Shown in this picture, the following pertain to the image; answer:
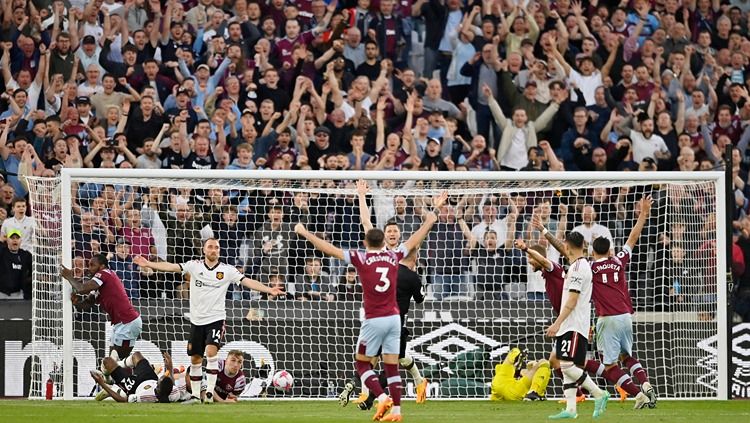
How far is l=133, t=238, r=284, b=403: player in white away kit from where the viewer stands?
1772 cm

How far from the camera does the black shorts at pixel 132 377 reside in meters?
18.0

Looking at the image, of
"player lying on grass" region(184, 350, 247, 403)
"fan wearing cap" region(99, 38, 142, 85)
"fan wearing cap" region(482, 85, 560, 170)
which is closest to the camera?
"player lying on grass" region(184, 350, 247, 403)

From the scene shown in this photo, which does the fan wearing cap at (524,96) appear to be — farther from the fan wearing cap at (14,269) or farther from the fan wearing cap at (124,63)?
the fan wearing cap at (14,269)

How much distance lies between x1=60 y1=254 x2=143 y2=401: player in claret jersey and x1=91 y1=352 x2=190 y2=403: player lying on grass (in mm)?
229

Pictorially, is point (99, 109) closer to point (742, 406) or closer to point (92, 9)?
point (92, 9)

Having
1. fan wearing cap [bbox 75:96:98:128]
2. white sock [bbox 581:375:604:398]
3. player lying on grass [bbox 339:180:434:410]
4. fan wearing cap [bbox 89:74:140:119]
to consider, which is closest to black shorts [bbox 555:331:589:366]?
white sock [bbox 581:375:604:398]

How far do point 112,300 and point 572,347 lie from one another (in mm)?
6556

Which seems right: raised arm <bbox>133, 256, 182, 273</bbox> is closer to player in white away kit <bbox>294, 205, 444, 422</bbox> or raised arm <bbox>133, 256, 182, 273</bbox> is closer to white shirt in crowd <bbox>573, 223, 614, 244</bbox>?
player in white away kit <bbox>294, 205, 444, 422</bbox>

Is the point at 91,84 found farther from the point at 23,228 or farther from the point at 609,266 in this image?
the point at 609,266

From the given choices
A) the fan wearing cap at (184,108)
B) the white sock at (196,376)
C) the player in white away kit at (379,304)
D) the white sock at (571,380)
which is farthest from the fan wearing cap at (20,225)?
the white sock at (571,380)

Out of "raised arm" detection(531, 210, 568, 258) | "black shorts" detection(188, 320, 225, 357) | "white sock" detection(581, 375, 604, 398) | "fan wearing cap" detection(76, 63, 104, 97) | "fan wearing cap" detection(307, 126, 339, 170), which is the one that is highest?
"fan wearing cap" detection(76, 63, 104, 97)

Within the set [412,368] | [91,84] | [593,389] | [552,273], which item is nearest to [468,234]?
[412,368]

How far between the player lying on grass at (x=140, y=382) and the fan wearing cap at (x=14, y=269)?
285 centimetres

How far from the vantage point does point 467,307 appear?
2003 centimetres
